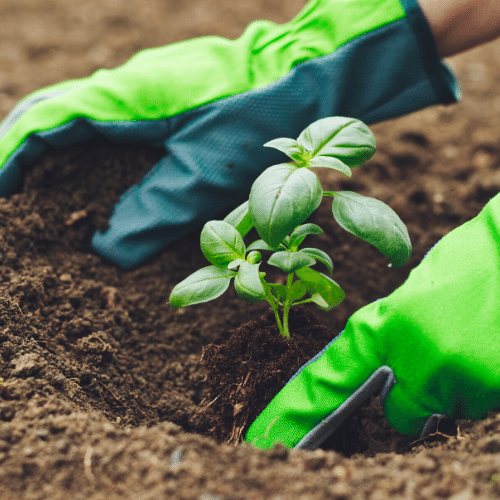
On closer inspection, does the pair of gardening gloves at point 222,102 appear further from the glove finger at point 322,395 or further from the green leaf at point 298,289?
the glove finger at point 322,395

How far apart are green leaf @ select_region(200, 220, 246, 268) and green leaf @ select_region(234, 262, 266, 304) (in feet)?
0.27

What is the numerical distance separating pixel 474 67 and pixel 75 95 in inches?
99.3

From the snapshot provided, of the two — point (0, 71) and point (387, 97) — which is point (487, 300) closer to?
point (387, 97)

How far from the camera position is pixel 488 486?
0.71 m

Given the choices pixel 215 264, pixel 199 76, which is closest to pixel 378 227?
pixel 215 264

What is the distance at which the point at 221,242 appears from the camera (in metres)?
1.00

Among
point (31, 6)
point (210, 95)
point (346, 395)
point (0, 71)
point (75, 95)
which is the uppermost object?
point (31, 6)

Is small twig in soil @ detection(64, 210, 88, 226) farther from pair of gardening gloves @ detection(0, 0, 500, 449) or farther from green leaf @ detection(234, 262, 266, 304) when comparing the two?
green leaf @ detection(234, 262, 266, 304)

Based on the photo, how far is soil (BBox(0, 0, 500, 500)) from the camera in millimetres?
760

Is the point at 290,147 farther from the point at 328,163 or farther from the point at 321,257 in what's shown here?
the point at 321,257

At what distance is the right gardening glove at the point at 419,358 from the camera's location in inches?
37.8

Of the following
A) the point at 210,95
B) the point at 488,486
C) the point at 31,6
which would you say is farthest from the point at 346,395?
the point at 31,6

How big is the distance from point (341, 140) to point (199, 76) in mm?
746

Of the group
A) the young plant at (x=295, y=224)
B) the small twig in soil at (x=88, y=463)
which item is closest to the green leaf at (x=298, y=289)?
the young plant at (x=295, y=224)
